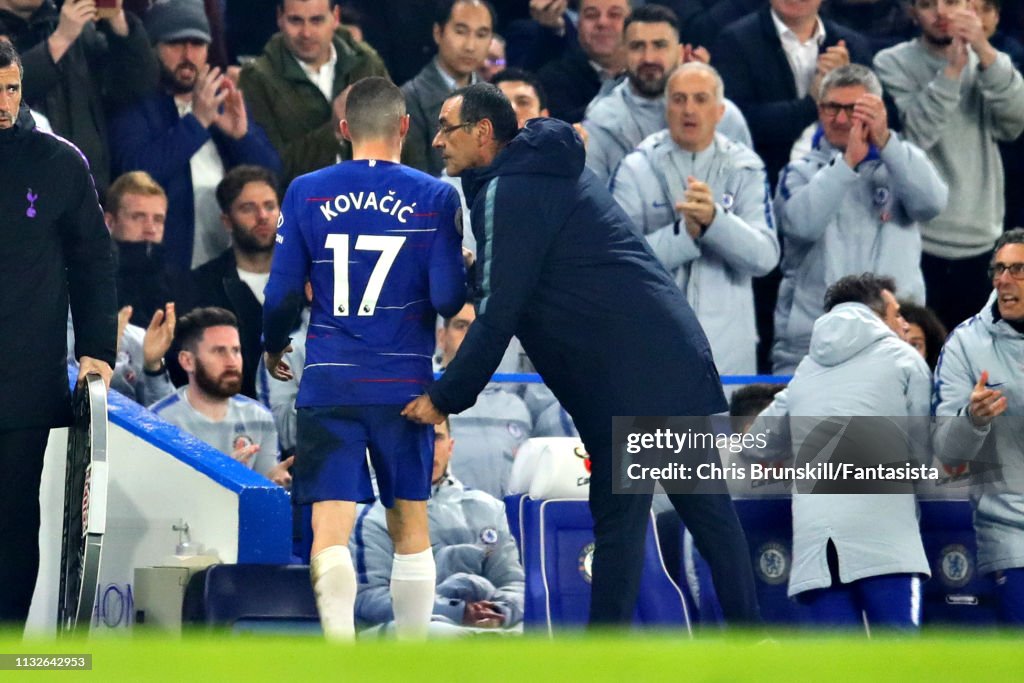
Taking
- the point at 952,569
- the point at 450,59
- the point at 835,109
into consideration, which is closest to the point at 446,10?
the point at 450,59

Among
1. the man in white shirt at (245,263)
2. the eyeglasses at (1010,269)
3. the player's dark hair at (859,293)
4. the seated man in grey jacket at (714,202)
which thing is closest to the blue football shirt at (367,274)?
the player's dark hair at (859,293)

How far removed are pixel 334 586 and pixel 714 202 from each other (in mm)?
3695

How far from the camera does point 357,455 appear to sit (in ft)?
21.7

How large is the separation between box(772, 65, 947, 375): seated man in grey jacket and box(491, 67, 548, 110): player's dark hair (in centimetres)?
136

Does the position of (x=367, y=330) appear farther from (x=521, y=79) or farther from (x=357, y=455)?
(x=521, y=79)

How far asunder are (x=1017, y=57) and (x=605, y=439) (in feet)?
18.5

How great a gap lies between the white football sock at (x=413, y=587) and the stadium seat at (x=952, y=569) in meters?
2.56

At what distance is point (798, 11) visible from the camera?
34.7ft

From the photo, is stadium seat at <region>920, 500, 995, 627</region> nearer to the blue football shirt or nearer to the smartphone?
the blue football shirt

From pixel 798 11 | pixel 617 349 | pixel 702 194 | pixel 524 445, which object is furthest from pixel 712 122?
pixel 617 349

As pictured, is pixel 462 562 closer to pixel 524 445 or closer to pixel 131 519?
pixel 524 445

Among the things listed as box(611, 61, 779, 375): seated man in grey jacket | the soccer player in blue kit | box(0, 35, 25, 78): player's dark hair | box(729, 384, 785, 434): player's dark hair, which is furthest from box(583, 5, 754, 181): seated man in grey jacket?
box(0, 35, 25, 78): player's dark hair

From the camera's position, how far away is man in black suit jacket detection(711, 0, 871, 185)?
10.4 metres

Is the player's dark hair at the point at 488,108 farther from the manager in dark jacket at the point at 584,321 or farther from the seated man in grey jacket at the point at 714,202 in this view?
the seated man in grey jacket at the point at 714,202
